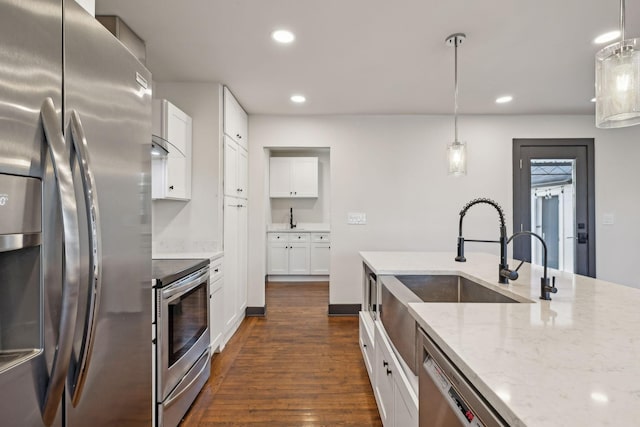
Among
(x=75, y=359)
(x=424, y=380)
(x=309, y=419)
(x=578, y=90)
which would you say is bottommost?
(x=309, y=419)

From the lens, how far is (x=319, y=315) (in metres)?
3.85

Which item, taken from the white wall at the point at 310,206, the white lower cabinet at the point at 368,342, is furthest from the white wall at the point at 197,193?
the white wall at the point at 310,206

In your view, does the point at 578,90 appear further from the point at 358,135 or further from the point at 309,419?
the point at 309,419

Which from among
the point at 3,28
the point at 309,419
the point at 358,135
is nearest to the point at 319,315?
the point at 309,419

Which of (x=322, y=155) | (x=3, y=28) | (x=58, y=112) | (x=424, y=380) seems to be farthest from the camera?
(x=322, y=155)

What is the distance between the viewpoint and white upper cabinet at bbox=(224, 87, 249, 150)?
3020mm

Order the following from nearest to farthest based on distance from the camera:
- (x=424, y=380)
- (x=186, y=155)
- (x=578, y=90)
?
1. (x=424, y=380)
2. (x=186, y=155)
3. (x=578, y=90)

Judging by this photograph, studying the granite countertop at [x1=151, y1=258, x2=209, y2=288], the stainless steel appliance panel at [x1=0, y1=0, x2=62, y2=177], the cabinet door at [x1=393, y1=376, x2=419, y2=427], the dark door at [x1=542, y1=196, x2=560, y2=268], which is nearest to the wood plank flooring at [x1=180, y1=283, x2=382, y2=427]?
the cabinet door at [x1=393, y1=376, x2=419, y2=427]

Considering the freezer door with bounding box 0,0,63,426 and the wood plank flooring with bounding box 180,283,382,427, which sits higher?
the freezer door with bounding box 0,0,63,426

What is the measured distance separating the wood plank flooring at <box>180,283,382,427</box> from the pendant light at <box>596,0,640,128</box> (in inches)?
75.7

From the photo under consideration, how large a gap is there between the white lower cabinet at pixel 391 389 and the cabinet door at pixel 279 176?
3.90 metres

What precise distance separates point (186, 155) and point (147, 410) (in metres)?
2.07

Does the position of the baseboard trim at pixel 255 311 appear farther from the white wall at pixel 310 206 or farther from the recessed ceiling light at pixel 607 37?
the recessed ceiling light at pixel 607 37

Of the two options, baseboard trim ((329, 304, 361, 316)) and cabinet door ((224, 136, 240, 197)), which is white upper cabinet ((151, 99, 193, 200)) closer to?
cabinet door ((224, 136, 240, 197))
